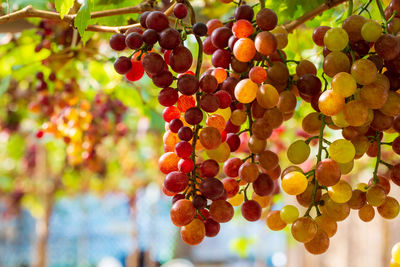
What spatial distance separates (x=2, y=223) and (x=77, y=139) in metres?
5.38

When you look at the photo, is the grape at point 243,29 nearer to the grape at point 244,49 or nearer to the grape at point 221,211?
the grape at point 244,49

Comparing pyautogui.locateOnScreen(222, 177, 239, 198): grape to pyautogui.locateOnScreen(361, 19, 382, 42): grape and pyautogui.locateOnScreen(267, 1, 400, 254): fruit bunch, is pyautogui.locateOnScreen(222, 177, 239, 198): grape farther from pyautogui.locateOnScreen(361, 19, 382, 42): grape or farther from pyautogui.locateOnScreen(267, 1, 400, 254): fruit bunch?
pyautogui.locateOnScreen(361, 19, 382, 42): grape

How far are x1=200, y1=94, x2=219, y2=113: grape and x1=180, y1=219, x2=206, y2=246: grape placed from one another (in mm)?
101

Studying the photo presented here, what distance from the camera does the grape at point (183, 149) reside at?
0.42 m

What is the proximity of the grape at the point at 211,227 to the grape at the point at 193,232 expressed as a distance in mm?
18

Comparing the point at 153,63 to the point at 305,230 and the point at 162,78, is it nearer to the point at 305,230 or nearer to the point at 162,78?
the point at 162,78

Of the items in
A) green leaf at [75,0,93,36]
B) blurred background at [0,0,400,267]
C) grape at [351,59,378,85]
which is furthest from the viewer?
blurred background at [0,0,400,267]

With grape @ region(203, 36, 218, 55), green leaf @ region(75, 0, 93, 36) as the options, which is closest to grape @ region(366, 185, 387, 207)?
grape @ region(203, 36, 218, 55)

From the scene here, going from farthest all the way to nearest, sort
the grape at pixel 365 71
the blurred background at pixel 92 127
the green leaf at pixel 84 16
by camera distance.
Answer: the blurred background at pixel 92 127
the green leaf at pixel 84 16
the grape at pixel 365 71

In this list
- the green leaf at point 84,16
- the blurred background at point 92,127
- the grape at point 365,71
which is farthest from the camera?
the blurred background at point 92,127

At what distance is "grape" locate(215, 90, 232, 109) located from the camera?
1.45 feet

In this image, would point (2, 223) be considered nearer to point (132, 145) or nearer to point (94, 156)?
point (132, 145)

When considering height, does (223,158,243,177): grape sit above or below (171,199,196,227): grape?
below

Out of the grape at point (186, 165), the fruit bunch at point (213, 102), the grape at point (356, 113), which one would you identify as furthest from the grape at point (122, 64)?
the grape at point (356, 113)
